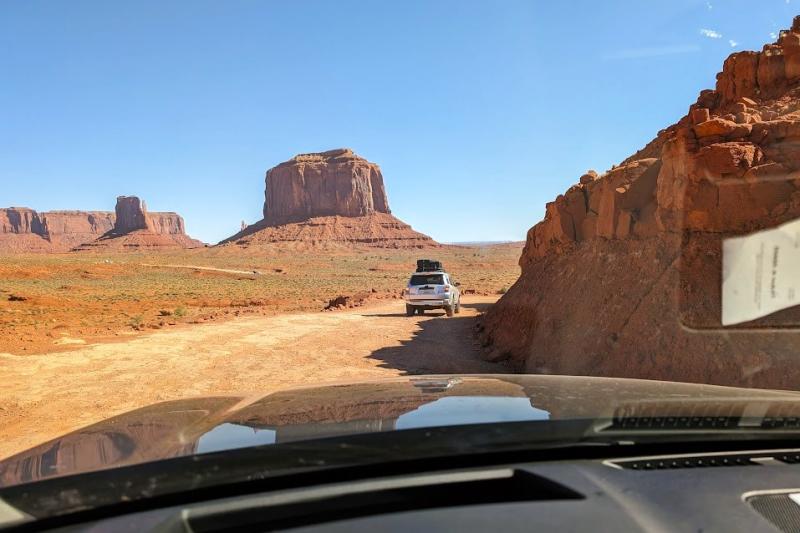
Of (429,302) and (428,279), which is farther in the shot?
(428,279)

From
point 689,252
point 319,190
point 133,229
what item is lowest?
point 689,252

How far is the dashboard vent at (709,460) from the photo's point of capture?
6.69ft

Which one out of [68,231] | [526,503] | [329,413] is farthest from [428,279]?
[68,231]

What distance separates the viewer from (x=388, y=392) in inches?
130

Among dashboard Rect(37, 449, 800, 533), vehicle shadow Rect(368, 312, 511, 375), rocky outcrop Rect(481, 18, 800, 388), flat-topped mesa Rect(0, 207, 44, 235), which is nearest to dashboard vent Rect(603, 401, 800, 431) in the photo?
dashboard Rect(37, 449, 800, 533)

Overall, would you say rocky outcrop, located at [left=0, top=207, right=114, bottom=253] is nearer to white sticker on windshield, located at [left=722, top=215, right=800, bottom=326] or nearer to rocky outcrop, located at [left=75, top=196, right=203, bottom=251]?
rocky outcrop, located at [left=75, top=196, right=203, bottom=251]

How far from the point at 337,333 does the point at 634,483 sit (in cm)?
1513

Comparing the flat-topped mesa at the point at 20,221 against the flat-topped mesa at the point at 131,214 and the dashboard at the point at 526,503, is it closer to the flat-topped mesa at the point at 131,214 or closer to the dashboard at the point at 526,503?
the flat-topped mesa at the point at 131,214

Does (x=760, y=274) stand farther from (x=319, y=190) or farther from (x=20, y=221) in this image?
(x=20, y=221)

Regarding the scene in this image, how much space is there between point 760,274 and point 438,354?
691cm

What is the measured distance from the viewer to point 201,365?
38.9 ft

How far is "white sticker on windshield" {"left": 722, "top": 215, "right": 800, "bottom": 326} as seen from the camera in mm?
7465

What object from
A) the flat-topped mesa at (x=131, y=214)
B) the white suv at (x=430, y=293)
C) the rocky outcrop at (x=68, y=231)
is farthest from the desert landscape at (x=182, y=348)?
the flat-topped mesa at (x=131, y=214)

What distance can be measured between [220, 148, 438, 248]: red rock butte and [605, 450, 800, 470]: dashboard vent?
129 meters
